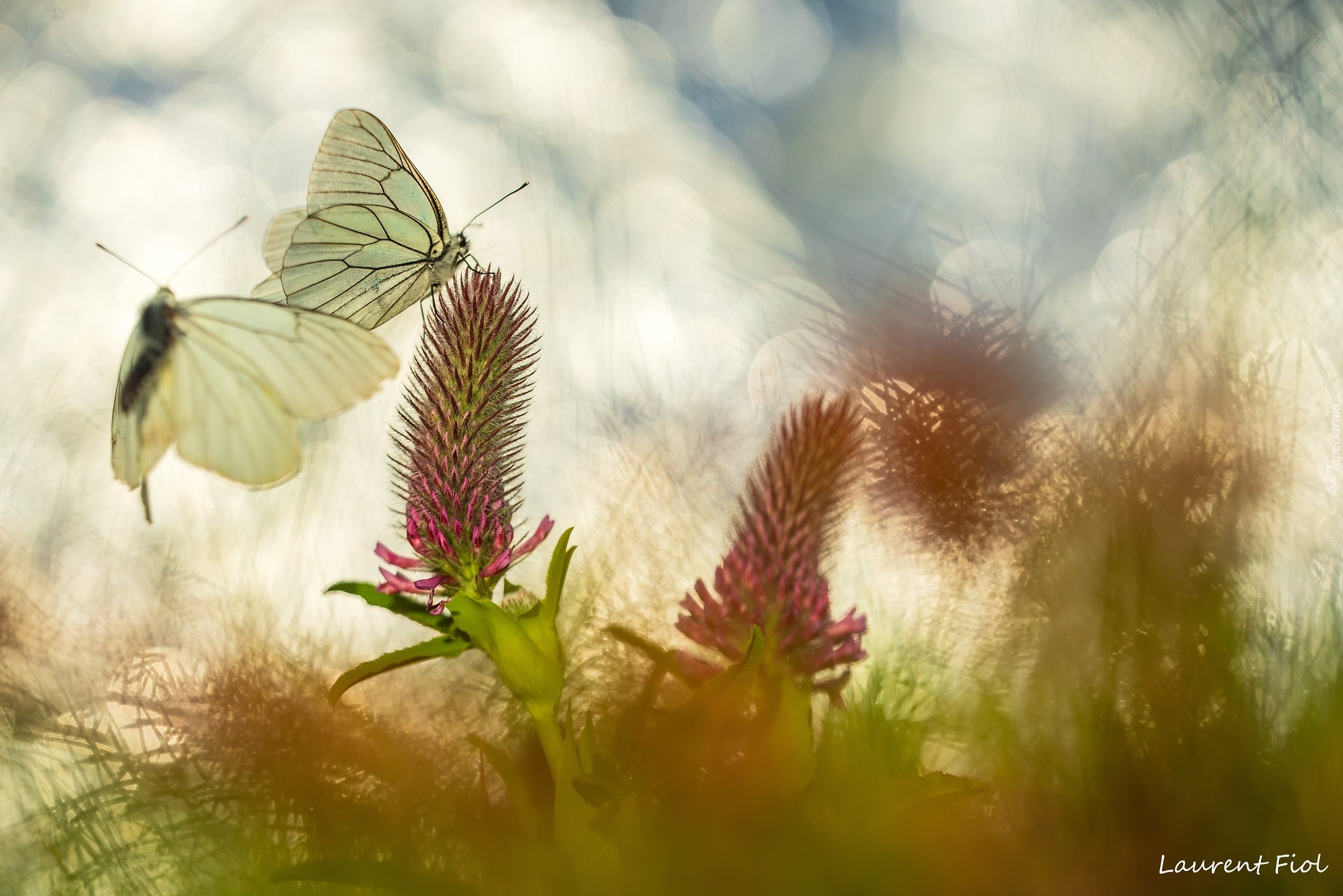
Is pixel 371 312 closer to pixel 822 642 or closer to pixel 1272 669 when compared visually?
pixel 822 642

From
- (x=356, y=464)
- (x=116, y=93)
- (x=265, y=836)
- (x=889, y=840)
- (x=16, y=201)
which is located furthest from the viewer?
(x=116, y=93)

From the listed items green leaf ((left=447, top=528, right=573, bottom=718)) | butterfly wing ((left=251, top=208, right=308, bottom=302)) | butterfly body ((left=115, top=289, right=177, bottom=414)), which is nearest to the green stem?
green leaf ((left=447, top=528, right=573, bottom=718))

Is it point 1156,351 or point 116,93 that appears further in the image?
point 116,93

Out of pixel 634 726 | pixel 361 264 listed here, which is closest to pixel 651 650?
pixel 634 726

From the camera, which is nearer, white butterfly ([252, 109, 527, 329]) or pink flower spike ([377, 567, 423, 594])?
pink flower spike ([377, 567, 423, 594])

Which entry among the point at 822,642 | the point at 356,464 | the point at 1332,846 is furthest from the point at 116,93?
the point at 1332,846

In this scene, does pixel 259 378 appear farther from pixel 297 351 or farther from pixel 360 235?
pixel 360 235

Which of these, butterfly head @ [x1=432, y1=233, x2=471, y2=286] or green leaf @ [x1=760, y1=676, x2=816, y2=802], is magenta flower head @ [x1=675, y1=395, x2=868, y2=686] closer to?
green leaf @ [x1=760, y1=676, x2=816, y2=802]
